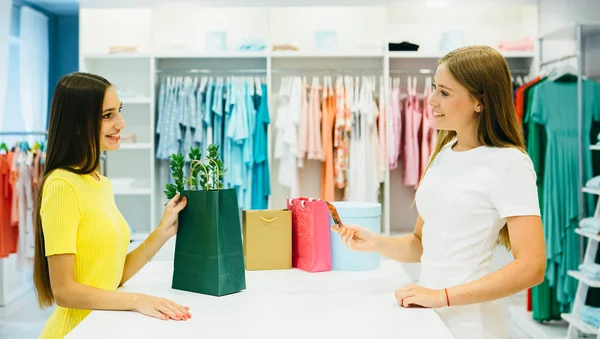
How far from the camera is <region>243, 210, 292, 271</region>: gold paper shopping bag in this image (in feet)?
6.61

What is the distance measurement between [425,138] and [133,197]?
103 inches

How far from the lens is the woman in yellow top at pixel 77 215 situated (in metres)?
1.63

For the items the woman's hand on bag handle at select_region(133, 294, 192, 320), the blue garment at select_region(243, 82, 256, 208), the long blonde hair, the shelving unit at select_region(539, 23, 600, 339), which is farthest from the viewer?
the blue garment at select_region(243, 82, 256, 208)

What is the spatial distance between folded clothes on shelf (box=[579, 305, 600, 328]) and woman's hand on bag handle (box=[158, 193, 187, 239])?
259cm

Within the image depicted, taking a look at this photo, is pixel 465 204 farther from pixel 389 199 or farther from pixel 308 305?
pixel 389 199

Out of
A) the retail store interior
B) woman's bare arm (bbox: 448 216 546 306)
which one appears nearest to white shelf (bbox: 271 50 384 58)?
Result: the retail store interior

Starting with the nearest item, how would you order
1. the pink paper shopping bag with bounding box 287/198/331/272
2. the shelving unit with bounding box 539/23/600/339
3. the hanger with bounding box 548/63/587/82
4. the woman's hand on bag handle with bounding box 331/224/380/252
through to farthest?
the woman's hand on bag handle with bounding box 331/224/380/252 < the pink paper shopping bag with bounding box 287/198/331/272 < the shelving unit with bounding box 539/23/600/339 < the hanger with bounding box 548/63/587/82

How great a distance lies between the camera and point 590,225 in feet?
11.2

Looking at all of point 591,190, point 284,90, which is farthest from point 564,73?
point 284,90

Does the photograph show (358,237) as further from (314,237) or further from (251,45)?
→ (251,45)

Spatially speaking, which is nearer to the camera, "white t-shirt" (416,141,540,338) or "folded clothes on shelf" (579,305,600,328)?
"white t-shirt" (416,141,540,338)

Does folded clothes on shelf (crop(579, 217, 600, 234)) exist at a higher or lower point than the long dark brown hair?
lower

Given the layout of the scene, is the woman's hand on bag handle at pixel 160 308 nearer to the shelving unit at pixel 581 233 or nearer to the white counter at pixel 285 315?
the white counter at pixel 285 315

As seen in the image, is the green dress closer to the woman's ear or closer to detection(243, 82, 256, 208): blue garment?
detection(243, 82, 256, 208): blue garment
